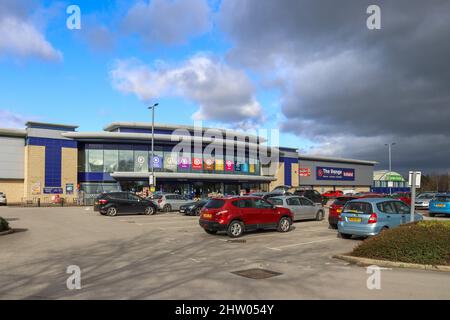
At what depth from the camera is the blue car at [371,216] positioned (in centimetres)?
1384

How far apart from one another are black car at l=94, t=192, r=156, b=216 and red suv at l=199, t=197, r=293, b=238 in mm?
12007

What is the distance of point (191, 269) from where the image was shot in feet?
31.0

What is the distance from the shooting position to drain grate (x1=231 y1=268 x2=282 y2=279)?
8.76 metres

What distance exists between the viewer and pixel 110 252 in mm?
11977

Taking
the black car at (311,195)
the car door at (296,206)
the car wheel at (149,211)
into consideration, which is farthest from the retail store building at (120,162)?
the car door at (296,206)

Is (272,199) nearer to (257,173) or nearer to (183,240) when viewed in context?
(183,240)

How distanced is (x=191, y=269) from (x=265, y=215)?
299 inches

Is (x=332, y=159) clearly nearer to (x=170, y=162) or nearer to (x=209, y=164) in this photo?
(x=209, y=164)

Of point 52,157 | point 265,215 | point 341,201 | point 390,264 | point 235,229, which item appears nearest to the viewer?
point 390,264

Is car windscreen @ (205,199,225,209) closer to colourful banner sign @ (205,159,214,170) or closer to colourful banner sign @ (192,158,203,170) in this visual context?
colourful banner sign @ (192,158,203,170)

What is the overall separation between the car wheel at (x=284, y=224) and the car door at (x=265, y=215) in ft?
1.03

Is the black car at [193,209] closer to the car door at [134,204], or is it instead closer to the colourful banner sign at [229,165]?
the car door at [134,204]

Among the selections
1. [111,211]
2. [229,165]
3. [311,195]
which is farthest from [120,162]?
[111,211]

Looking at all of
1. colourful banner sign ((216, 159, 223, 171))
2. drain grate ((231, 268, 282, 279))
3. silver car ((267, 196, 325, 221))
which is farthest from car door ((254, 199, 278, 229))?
colourful banner sign ((216, 159, 223, 171))
